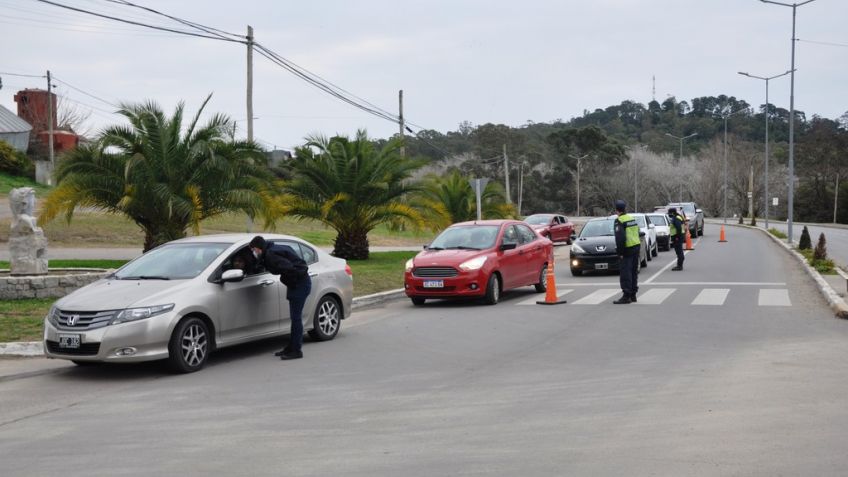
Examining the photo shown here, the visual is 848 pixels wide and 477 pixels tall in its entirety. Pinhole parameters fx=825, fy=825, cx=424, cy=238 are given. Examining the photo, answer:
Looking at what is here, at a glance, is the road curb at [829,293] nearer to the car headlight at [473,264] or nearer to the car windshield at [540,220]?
the car headlight at [473,264]

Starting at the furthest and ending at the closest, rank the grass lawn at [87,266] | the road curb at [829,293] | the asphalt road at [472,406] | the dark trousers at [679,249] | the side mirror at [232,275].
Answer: the dark trousers at [679,249], the road curb at [829,293], the grass lawn at [87,266], the side mirror at [232,275], the asphalt road at [472,406]

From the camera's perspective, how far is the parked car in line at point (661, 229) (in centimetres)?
3266

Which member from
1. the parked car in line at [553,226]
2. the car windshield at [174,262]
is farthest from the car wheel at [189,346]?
the parked car in line at [553,226]

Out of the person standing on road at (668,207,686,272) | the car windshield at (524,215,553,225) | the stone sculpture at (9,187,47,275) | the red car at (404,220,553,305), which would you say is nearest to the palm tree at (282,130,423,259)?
the person standing on road at (668,207,686,272)

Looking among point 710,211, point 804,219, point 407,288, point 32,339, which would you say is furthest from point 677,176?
point 32,339

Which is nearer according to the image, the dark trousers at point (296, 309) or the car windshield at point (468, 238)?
the dark trousers at point (296, 309)

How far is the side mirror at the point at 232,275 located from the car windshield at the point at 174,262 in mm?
343

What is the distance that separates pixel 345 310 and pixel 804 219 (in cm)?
9166

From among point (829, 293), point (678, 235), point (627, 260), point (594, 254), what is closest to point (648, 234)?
point (678, 235)

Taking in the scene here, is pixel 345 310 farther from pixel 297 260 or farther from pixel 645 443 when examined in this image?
pixel 645 443

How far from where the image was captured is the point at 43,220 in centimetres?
1809

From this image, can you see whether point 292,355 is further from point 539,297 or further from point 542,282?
point 542,282

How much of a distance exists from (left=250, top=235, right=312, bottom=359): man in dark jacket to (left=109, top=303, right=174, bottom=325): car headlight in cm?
143

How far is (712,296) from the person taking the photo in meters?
16.6
